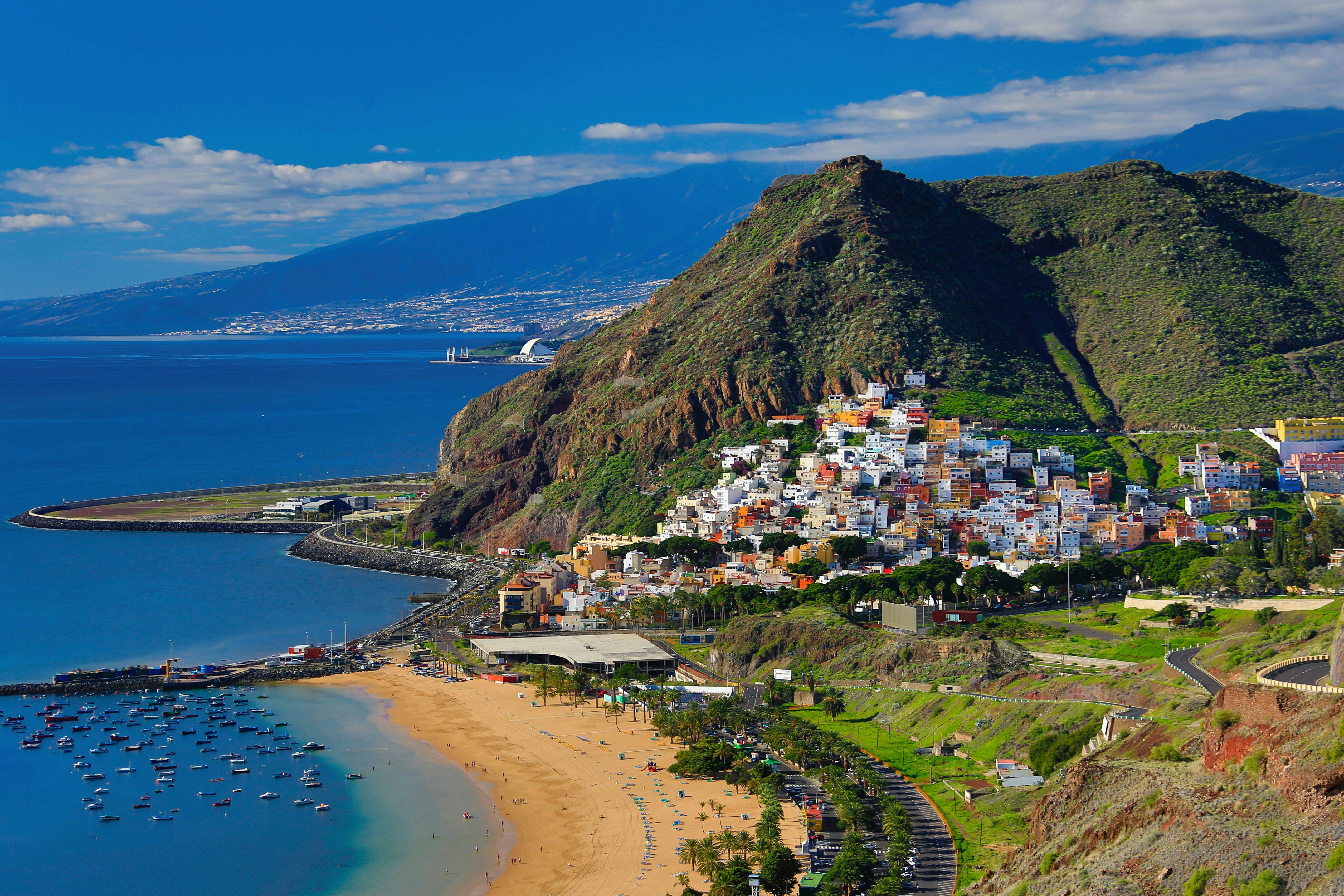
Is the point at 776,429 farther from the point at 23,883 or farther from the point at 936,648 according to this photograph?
the point at 23,883

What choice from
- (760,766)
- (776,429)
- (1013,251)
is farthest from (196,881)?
(1013,251)

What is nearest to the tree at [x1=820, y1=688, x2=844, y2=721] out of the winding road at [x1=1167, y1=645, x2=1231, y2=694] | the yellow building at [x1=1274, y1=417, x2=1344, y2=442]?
the winding road at [x1=1167, y1=645, x2=1231, y2=694]

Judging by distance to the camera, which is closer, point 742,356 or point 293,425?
point 742,356

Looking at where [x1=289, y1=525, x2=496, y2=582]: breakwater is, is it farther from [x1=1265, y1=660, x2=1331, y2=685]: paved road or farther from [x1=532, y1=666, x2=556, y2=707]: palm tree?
[x1=1265, y1=660, x2=1331, y2=685]: paved road

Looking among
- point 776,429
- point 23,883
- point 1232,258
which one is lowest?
point 23,883

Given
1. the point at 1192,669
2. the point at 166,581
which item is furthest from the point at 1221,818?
the point at 166,581

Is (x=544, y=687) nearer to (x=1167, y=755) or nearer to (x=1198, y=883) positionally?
(x=1167, y=755)
